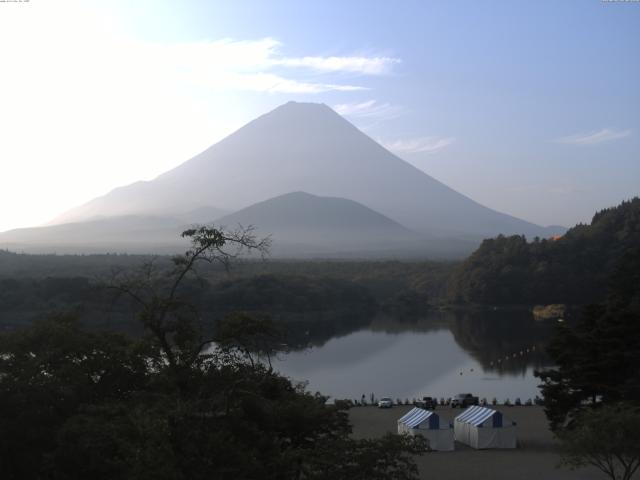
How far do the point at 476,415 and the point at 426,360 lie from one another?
420 inches

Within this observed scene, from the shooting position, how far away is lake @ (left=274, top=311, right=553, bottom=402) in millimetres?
17250

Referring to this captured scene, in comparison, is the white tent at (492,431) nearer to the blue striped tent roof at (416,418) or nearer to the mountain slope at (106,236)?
the blue striped tent roof at (416,418)

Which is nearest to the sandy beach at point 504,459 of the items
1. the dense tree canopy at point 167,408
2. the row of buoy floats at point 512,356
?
the dense tree canopy at point 167,408

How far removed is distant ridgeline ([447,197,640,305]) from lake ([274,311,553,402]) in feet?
19.5

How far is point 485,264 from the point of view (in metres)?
39.0

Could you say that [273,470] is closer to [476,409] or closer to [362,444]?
[362,444]

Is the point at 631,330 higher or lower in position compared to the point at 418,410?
higher

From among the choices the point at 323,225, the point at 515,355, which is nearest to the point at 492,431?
the point at 515,355

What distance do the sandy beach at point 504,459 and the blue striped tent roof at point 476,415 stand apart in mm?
336

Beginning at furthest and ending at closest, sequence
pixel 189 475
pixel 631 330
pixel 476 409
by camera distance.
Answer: pixel 476 409 < pixel 631 330 < pixel 189 475

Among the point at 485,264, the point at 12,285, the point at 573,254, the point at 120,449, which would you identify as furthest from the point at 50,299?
the point at 120,449

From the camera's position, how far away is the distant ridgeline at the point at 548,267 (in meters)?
36.4

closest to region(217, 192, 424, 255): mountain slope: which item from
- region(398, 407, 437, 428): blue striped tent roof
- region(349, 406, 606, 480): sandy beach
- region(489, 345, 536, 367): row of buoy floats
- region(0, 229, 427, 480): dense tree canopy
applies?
region(489, 345, 536, 367): row of buoy floats

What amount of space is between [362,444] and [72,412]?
237 cm
